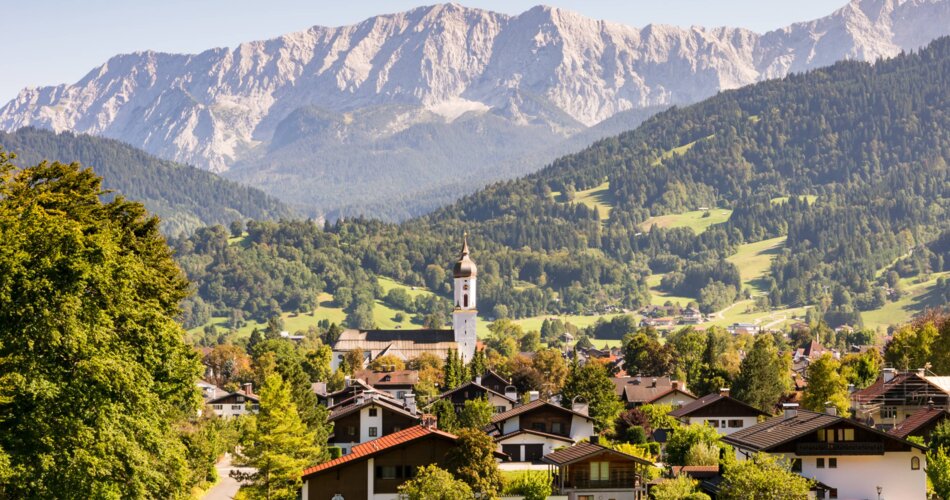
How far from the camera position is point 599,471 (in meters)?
62.1

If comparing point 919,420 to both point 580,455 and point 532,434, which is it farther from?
point 532,434

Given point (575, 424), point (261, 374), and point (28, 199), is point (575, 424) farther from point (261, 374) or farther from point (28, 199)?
point (261, 374)

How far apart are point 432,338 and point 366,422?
104 metres

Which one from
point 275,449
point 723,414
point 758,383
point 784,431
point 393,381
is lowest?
point 275,449

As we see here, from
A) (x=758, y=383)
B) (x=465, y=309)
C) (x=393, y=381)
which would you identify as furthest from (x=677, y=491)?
(x=465, y=309)

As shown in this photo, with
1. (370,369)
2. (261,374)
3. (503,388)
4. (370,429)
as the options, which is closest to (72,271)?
(370,429)

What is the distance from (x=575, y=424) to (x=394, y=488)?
2664 cm

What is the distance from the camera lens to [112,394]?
38.4 metres

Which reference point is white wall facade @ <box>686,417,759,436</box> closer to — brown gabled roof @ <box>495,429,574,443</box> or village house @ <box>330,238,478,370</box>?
brown gabled roof @ <box>495,429,574,443</box>

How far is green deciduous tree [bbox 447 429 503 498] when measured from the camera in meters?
58.2

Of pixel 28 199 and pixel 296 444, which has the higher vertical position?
pixel 28 199

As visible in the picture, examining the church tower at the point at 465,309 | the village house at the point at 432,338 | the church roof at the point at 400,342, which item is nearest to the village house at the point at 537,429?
the village house at the point at 432,338

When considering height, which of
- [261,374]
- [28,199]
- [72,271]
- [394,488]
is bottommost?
[394,488]

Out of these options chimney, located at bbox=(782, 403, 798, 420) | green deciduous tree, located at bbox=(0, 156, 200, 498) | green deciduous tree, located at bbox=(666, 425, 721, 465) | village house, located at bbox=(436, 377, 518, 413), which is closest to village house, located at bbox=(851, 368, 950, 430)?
green deciduous tree, located at bbox=(666, 425, 721, 465)
